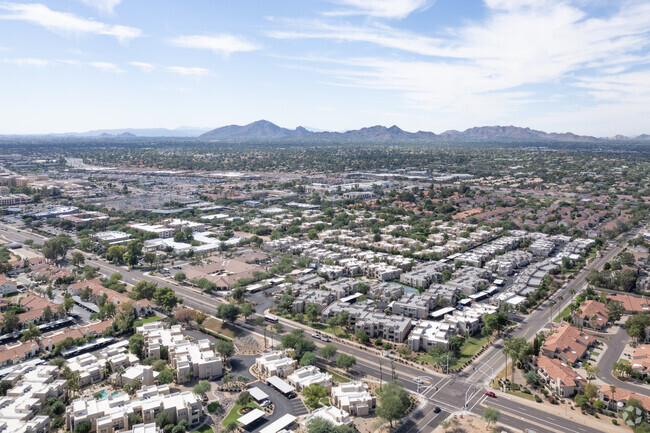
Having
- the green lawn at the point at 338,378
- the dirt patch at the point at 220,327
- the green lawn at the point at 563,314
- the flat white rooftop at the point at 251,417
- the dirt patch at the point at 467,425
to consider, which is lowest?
the dirt patch at the point at 220,327

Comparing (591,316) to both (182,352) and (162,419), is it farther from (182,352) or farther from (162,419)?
(162,419)

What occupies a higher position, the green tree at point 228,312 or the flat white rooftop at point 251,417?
the green tree at point 228,312

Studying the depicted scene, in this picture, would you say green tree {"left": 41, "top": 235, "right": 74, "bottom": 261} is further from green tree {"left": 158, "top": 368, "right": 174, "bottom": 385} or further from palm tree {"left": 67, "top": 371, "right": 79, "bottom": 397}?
green tree {"left": 158, "top": 368, "right": 174, "bottom": 385}

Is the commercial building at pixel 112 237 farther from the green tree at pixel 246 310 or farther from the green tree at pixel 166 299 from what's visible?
the green tree at pixel 246 310

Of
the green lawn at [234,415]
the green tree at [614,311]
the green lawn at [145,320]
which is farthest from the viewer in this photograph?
the green lawn at [145,320]

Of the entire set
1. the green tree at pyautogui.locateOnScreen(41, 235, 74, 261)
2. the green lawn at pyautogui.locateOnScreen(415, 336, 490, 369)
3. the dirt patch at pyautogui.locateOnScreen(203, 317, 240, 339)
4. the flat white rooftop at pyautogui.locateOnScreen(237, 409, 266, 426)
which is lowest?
the dirt patch at pyautogui.locateOnScreen(203, 317, 240, 339)

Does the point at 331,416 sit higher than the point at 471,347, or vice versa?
the point at 331,416

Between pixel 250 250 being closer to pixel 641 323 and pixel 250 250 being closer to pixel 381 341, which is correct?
pixel 381 341

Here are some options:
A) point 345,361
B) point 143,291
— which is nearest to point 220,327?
point 143,291

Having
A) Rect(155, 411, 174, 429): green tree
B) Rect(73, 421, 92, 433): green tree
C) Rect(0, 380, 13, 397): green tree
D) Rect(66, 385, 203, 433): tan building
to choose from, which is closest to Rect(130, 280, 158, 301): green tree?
Rect(0, 380, 13, 397): green tree

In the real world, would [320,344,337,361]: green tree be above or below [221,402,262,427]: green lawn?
above

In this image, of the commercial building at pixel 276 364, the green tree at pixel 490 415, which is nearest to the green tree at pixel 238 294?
the commercial building at pixel 276 364
